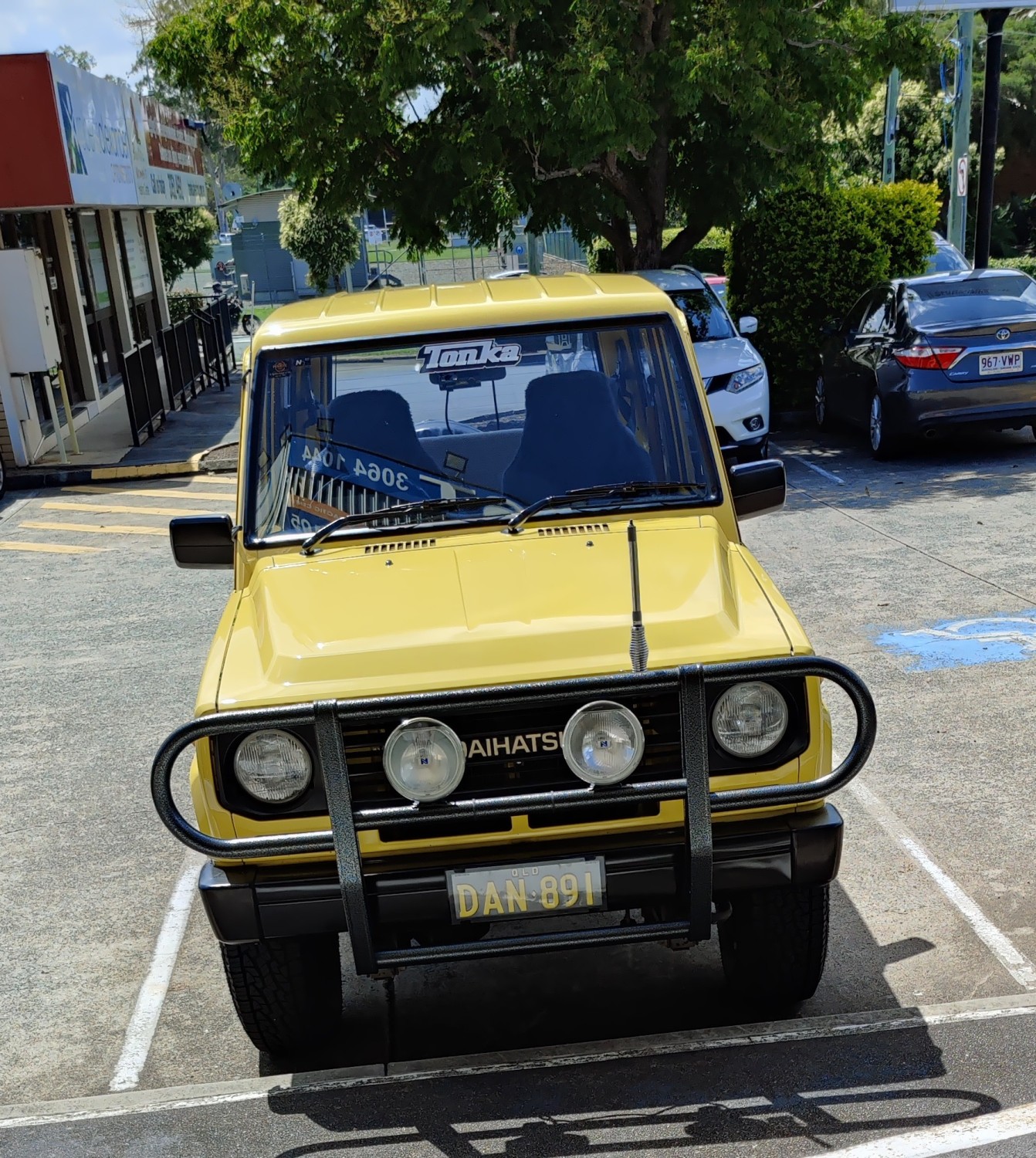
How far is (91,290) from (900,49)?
12952mm

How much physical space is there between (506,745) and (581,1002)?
1302 mm

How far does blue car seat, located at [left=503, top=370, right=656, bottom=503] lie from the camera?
458 centimetres

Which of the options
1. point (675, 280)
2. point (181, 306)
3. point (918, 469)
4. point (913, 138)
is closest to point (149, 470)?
point (675, 280)

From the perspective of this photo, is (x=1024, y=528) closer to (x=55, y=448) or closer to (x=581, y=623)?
(x=581, y=623)

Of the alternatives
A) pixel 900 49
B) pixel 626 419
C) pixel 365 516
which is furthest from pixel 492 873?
pixel 900 49

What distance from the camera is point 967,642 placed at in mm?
7738

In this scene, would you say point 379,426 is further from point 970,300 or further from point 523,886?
point 970,300

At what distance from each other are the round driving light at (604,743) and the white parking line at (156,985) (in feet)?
5.93

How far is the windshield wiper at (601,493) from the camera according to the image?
439cm

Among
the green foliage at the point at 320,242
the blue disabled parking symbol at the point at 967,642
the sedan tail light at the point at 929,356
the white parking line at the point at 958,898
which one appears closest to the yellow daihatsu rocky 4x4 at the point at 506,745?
the white parking line at the point at 958,898

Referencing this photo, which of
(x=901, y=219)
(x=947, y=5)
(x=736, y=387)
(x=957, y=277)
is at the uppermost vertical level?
(x=947, y=5)

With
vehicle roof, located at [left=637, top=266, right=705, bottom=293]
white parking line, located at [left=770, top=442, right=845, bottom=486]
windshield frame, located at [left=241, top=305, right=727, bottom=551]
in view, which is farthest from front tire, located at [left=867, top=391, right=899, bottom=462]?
windshield frame, located at [left=241, top=305, right=727, bottom=551]

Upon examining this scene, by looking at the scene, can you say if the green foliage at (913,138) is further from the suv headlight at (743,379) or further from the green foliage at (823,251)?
the suv headlight at (743,379)

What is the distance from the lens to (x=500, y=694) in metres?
3.42
